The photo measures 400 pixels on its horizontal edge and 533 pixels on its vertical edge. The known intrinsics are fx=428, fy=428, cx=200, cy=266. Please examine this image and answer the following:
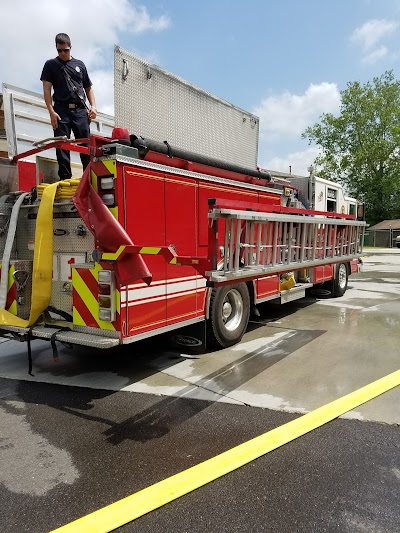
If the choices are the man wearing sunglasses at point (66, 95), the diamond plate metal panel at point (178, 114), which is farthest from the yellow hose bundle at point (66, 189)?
the diamond plate metal panel at point (178, 114)

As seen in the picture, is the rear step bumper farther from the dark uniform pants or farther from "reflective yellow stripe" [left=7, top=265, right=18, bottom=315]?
the dark uniform pants

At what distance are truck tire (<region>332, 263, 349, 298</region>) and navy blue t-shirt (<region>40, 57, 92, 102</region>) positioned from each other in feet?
21.5

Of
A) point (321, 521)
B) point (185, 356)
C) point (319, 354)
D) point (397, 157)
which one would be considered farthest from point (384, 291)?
point (397, 157)

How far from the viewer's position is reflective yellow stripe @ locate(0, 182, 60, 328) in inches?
178

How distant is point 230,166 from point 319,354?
2.73m

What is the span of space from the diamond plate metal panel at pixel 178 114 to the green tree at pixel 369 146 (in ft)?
A: 152

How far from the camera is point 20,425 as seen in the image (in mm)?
3566

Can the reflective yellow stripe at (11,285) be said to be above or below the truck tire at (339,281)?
above

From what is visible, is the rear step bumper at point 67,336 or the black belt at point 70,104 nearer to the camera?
the rear step bumper at point 67,336

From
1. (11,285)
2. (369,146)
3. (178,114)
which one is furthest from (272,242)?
(369,146)

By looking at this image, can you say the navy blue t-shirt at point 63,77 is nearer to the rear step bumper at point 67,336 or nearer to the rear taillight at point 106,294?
the rear taillight at point 106,294

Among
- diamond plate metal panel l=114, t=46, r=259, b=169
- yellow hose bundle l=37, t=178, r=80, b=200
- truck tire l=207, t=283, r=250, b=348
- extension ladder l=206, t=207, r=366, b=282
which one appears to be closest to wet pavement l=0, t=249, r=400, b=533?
truck tire l=207, t=283, r=250, b=348

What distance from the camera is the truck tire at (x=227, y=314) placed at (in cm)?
532

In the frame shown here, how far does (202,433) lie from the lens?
3.36 metres
